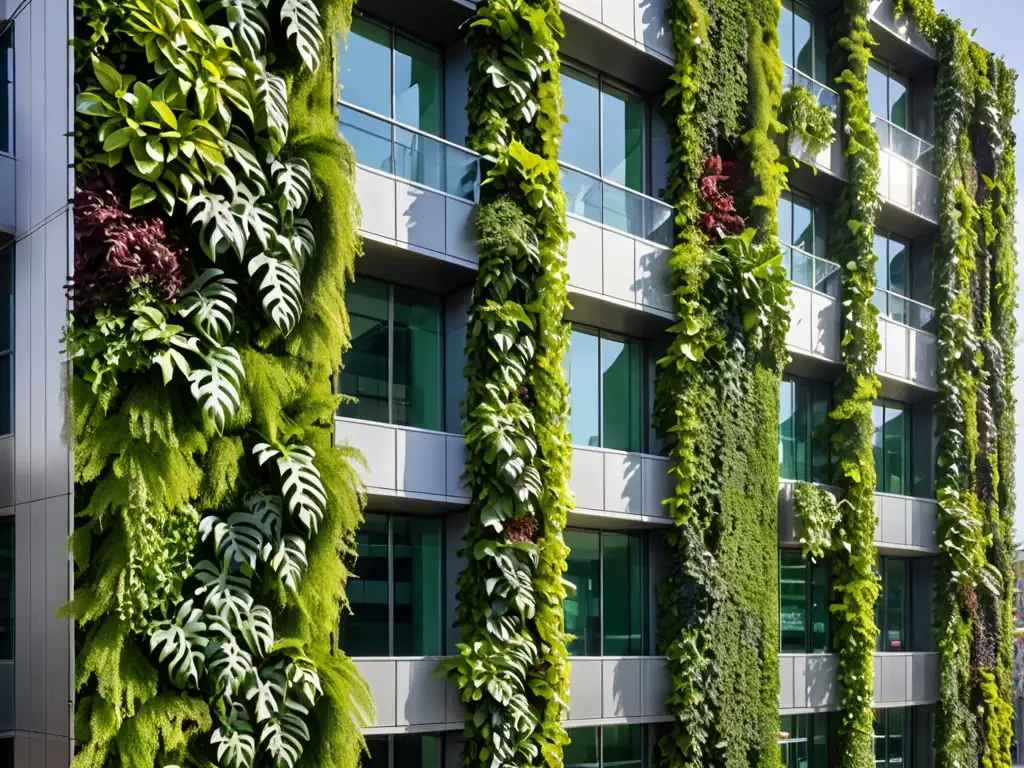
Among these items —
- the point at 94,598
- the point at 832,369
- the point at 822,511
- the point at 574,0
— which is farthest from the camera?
the point at 832,369

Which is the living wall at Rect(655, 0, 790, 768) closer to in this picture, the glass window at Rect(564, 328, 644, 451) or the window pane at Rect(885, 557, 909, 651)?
the glass window at Rect(564, 328, 644, 451)

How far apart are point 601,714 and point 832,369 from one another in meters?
9.95

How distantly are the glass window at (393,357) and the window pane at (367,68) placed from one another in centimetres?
250

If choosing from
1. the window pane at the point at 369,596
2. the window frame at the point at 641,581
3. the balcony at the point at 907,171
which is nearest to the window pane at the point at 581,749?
the window frame at the point at 641,581

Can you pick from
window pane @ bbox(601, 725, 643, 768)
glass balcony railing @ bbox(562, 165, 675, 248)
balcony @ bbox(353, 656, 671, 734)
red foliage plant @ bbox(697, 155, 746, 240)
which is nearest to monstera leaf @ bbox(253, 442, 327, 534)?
balcony @ bbox(353, 656, 671, 734)

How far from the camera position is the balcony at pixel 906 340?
27.3m

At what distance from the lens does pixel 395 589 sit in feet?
56.9

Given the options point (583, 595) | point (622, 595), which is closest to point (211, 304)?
point (583, 595)

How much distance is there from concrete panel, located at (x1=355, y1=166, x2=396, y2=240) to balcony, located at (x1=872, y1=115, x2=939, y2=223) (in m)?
14.3

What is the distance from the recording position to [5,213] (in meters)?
14.9

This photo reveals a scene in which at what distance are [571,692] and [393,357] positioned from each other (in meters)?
5.48

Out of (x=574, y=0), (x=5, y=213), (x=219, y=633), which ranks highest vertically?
(x=574, y=0)

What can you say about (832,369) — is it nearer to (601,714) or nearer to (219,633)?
(601,714)

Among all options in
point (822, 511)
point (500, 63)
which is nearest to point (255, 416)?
point (500, 63)
